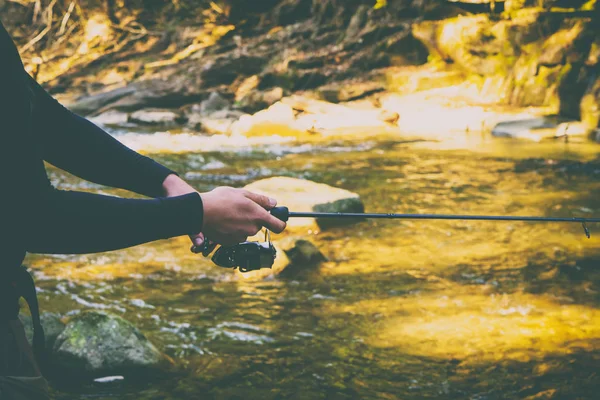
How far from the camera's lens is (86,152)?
6.49 feet

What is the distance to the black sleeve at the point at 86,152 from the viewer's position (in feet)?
6.20

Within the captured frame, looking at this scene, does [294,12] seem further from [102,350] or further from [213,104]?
[102,350]

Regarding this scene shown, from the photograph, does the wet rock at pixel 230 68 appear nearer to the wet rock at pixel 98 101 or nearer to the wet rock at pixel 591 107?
the wet rock at pixel 98 101

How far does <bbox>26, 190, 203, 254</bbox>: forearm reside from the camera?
1.59 metres

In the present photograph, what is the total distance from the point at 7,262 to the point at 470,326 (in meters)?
4.06

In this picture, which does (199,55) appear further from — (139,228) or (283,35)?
(139,228)

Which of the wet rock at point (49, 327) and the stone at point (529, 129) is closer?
the wet rock at point (49, 327)


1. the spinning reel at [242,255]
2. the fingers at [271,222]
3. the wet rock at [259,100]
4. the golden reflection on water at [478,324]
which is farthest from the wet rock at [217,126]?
the fingers at [271,222]

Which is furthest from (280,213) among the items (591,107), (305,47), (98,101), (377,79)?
(305,47)

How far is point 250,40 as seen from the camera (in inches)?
1123

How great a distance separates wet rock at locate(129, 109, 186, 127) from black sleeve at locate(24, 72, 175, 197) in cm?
1894

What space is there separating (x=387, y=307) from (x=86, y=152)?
3.88 metres

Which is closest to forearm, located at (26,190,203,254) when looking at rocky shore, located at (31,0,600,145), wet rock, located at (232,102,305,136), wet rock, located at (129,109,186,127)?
rocky shore, located at (31,0,600,145)

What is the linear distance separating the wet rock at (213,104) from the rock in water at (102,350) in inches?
693
